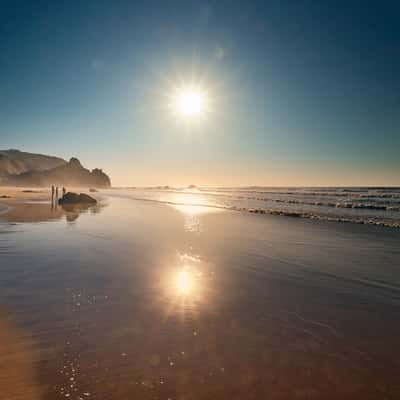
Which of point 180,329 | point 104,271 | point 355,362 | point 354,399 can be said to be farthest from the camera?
point 104,271

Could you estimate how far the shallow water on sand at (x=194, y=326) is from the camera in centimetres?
283

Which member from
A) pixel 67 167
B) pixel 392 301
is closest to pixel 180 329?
pixel 392 301

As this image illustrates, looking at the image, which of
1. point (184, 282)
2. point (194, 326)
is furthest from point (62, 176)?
point (194, 326)

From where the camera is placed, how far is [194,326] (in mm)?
4059

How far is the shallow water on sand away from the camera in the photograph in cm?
283

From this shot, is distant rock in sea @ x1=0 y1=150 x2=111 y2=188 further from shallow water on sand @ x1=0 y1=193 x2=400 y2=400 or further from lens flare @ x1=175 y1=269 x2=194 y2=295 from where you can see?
lens flare @ x1=175 y1=269 x2=194 y2=295

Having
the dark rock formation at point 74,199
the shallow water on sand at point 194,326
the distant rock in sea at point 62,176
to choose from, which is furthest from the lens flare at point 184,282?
the distant rock in sea at point 62,176

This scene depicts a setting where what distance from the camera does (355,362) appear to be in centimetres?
333

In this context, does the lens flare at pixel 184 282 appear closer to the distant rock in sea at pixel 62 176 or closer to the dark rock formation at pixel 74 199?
the dark rock formation at pixel 74 199

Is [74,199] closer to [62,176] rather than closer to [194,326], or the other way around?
[194,326]

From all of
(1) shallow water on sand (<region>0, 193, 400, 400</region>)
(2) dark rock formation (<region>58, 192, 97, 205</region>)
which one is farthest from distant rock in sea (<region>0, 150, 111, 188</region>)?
(1) shallow water on sand (<region>0, 193, 400, 400</region>)

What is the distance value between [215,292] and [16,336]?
3.71 metres

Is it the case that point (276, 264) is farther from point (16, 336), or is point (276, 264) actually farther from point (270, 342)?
point (16, 336)

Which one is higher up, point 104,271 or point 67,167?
point 67,167
